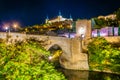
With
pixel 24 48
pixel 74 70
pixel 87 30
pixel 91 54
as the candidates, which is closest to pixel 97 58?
pixel 91 54

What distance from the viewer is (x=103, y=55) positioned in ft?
162

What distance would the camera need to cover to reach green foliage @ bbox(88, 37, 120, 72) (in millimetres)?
47719

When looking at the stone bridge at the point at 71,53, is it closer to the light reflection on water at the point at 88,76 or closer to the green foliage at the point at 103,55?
the green foliage at the point at 103,55

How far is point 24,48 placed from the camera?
1130cm

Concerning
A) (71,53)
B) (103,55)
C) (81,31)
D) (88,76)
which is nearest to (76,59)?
(71,53)

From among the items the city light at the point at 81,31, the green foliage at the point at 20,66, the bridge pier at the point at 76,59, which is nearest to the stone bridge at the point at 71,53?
the bridge pier at the point at 76,59

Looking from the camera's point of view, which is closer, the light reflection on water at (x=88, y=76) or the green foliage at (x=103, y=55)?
the light reflection on water at (x=88, y=76)

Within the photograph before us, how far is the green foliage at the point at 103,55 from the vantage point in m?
47.7

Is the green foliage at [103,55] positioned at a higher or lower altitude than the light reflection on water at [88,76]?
higher

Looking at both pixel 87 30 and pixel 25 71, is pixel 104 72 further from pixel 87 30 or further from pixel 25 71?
pixel 25 71

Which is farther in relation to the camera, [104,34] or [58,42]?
[104,34]

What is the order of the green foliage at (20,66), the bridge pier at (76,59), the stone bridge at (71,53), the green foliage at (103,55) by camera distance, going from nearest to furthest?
the green foliage at (20,66) → the green foliage at (103,55) → the bridge pier at (76,59) → the stone bridge at (71,53)

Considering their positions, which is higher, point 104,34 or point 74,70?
point 104,34

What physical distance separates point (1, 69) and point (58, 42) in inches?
1756
